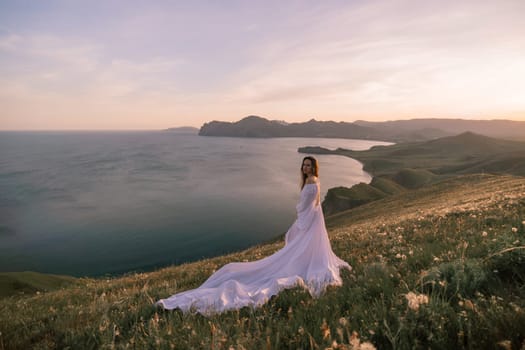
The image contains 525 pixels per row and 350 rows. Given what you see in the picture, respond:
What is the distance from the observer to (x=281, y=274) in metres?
7.55

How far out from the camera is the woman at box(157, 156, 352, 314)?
5.73 meters

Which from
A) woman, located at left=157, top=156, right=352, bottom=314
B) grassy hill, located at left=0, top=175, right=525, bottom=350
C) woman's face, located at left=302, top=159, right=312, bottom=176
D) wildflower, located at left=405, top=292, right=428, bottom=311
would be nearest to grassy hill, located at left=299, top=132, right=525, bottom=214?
woman's face, located at left=302, top=159, right=312, bottom=176

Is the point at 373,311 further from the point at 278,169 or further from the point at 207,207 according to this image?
the point at 278,169

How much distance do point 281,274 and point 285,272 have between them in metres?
0.16

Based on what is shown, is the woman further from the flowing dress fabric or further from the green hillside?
the green hillside

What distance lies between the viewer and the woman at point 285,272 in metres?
5.73

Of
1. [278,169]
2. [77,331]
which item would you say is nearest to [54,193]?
[278,169]

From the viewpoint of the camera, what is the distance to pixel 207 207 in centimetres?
8625

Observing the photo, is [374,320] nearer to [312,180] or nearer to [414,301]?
[414,301]

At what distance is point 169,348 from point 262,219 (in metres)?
75.0

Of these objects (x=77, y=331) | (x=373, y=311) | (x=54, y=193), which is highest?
(x=373, y=311)

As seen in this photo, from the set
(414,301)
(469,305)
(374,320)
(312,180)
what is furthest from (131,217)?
(469,305)

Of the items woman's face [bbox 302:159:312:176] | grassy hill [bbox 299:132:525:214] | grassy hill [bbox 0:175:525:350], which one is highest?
woman's face [bbox 302:159:312:176]

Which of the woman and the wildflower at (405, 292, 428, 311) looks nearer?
the wildflower at (405, 292, 428, 311)
